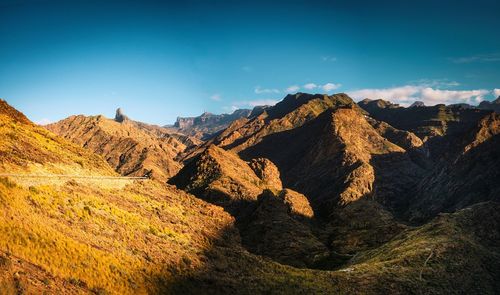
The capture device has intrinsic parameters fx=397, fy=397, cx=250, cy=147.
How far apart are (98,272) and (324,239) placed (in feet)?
270

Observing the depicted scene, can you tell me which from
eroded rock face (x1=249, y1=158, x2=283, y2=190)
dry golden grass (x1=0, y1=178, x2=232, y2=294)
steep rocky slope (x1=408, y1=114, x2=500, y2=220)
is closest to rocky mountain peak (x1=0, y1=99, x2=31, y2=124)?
dry golden grass (x1=0, y1=178, x2=232, y2=294)

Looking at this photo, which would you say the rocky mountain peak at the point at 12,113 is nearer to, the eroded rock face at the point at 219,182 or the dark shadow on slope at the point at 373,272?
the dark shadow on slope at the point at 373,272

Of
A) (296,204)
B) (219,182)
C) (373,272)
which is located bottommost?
(296,204)

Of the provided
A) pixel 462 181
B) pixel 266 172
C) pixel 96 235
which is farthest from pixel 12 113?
pixel 462 181

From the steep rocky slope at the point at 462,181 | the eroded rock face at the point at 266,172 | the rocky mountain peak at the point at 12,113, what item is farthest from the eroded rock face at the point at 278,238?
the steep rocky slope at the point at 462,181

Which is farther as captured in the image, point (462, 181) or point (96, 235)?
point (462, 181)

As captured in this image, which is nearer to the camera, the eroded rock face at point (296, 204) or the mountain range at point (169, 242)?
the mountain range at point (169, 242)

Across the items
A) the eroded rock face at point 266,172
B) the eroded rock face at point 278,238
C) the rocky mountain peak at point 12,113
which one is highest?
the rocky mountain peak at point 12,113

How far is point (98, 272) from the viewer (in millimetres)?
24500

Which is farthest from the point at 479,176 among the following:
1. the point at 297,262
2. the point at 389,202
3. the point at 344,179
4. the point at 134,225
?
the point at 134,225

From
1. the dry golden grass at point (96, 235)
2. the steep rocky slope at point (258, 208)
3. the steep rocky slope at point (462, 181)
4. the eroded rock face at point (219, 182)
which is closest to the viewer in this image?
the dry golden grass at point (96, 235)

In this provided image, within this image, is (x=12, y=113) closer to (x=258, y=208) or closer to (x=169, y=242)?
(x=169, y=242)

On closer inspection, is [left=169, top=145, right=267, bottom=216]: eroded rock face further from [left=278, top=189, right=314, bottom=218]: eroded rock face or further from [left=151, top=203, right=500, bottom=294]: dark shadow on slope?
[left=151, top=203, right=500, bottom=294]: dark shadow on slope

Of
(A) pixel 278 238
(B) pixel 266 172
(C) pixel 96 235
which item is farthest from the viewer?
(B) pixel 266 172
